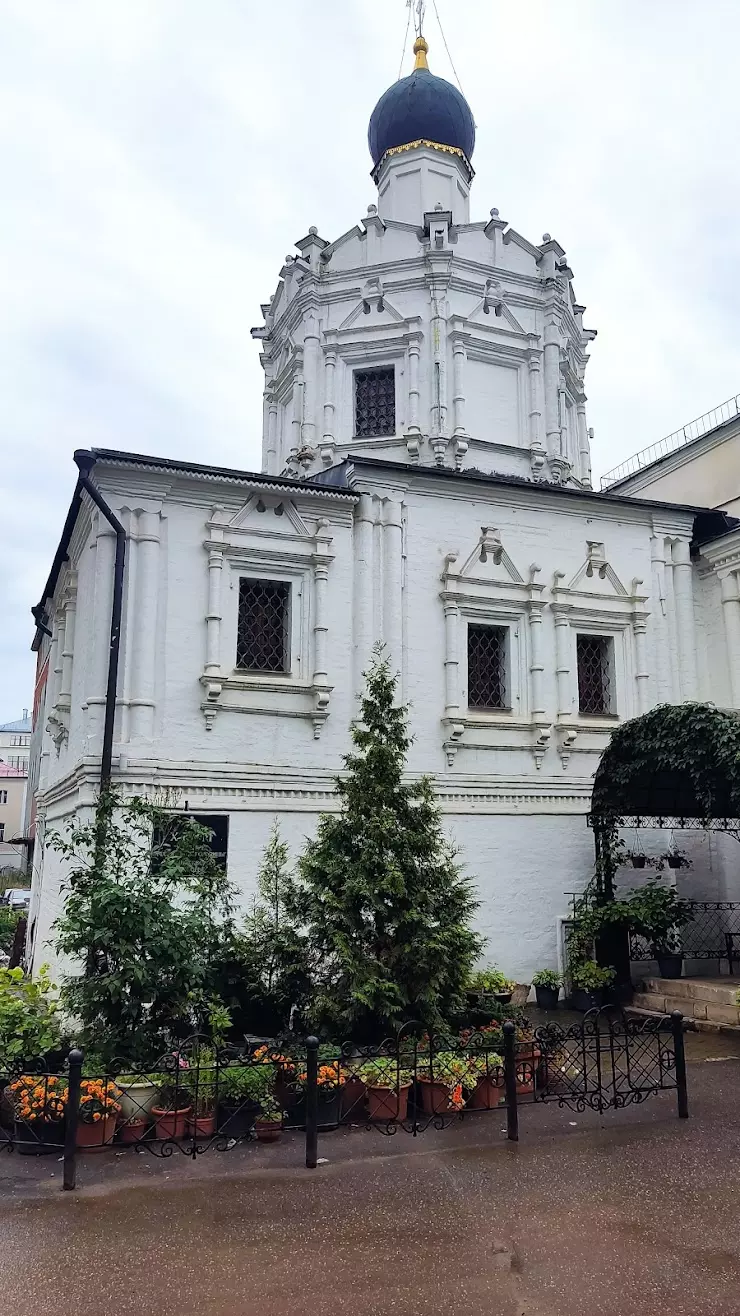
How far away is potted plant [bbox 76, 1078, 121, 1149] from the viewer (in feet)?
24.3

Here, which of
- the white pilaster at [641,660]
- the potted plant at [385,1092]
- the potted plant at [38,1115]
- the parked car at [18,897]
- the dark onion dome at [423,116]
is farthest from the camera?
the parked car at [18,897]

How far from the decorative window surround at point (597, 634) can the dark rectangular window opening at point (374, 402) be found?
5260 millimetres

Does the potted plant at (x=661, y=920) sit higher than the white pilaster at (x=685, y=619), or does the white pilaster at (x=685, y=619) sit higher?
the white pilaster at (x=685, y=619)

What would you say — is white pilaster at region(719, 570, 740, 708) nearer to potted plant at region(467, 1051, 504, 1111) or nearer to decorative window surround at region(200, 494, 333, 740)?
decorative window surround at region(200, 494, 333, 740)

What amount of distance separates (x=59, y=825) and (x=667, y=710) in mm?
9869

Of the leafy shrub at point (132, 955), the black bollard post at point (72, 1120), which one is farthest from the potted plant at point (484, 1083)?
the black bollard post at point (72, 1120)

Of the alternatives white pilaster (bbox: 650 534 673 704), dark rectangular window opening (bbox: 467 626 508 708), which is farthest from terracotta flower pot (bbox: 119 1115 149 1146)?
white pilaster (bbox: 650 534 673 704)

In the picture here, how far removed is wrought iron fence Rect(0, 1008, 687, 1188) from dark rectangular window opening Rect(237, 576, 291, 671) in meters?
6.08

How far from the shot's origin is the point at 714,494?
1980cm

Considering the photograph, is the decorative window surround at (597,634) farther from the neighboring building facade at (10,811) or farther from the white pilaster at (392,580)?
the neighboring building facade at (10,811)

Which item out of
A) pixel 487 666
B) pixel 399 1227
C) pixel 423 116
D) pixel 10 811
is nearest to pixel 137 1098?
pixel 399 1227

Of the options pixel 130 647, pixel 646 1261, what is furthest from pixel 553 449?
pixel 646 1261

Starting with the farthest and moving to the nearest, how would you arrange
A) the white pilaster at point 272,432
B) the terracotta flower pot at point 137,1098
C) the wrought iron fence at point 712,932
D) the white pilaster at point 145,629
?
1. the white pilaster at point 272,432
2. the wrought iron fence at point 712,932
3. the white pilaster at point 145,629
4. the terracotta flower pot at point 137,1098

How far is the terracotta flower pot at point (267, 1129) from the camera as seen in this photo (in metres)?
7.69
